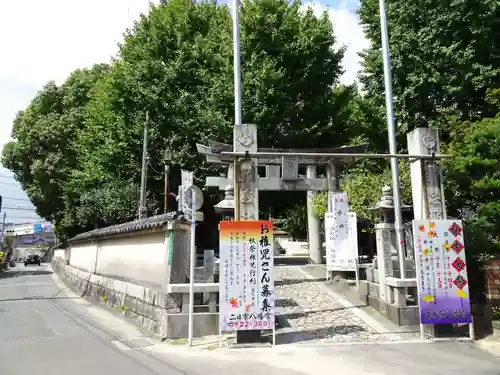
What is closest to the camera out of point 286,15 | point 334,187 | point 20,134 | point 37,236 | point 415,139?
point 415,139

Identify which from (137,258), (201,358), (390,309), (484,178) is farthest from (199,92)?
(201,358)

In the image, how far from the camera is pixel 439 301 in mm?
8773

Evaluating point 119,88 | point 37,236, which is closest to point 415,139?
point 119,88

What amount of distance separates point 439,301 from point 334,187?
4.73 meters

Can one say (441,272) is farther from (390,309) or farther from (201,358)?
(201,358)

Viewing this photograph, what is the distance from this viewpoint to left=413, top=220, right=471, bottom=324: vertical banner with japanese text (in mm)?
8719

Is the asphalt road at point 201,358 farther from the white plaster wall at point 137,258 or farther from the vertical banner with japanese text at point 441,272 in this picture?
the white plaster wall at point 137,258

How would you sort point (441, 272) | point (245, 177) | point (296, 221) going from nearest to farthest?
point (441, 272) → point (245, 177) → point (296, 221)

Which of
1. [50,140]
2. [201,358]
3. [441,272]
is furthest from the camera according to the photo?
[50,140]

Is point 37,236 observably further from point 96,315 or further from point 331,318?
point 331,318

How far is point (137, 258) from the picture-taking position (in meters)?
13.1

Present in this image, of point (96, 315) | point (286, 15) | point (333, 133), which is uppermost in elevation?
point (286, 15)

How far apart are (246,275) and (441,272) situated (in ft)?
13.6

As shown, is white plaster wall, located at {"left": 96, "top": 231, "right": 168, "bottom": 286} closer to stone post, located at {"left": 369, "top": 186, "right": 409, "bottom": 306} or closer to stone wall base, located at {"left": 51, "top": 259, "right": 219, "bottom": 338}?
stone wall base, located at {"left": 51, "top": 259, "right": 219, "bottom": 338}
